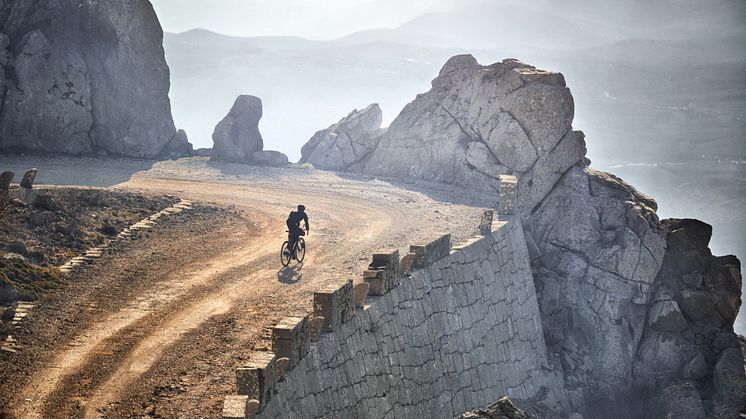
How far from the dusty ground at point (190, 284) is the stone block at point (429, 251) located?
72.3 inches

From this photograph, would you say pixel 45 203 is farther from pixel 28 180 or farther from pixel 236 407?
pixel 236 407

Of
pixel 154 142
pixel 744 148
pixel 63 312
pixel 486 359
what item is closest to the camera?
pixel 63 312

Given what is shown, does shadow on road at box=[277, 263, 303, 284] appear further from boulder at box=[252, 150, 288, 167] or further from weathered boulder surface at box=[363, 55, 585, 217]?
boulder at box=[252, 150, 288, 167]

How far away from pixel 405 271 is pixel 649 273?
52.6 feet

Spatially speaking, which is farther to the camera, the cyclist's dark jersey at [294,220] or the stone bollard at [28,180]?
the stone bollard at [28,180]

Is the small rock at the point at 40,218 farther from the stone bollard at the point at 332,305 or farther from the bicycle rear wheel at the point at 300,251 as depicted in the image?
the stone bollard at the point at 332,305

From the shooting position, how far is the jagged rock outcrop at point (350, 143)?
48031 millimetres

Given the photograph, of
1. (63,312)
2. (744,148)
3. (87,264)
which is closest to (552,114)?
(87,264)

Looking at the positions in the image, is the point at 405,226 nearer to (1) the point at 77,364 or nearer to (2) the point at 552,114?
(2) the point at 552,114

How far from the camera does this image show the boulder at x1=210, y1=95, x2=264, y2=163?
156 ft

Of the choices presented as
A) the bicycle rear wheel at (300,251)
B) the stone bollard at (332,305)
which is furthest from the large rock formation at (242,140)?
the stone bollard at (332,305)

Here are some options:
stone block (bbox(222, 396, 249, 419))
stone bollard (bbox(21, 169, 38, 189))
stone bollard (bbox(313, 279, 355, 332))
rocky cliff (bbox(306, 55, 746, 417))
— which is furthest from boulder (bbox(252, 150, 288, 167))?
stone block (bbox(222, 396, 249, 419))

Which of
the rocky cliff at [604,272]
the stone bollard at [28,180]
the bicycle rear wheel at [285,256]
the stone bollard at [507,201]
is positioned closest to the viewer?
the bicycle rear wheel at [285,256]

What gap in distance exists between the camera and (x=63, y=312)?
20422 mm
